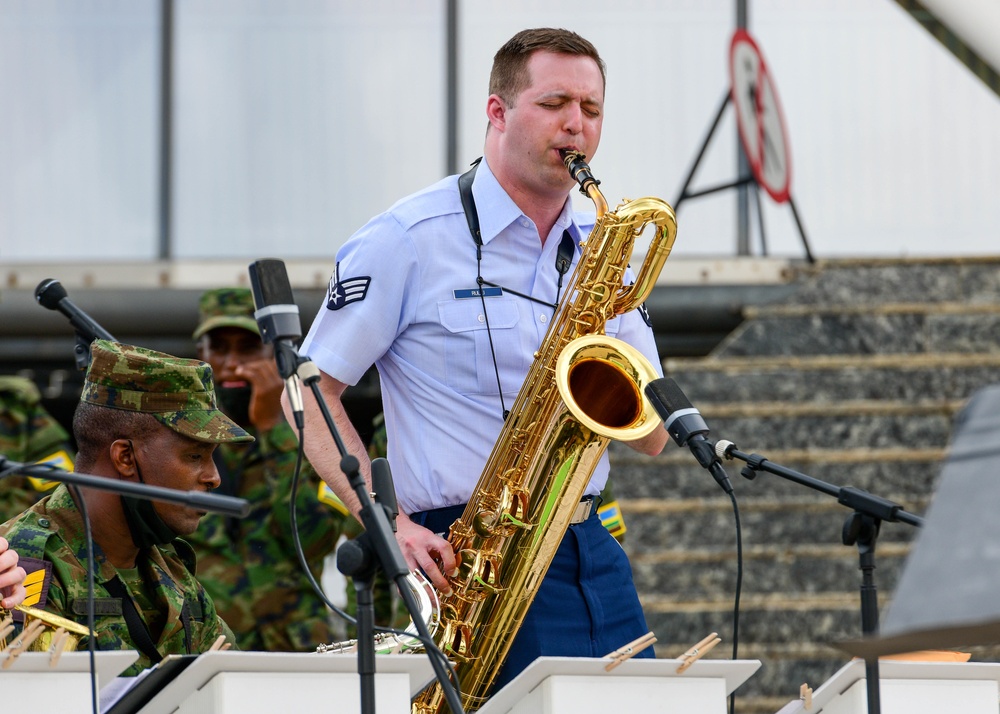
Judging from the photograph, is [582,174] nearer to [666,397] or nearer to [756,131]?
[666,397]

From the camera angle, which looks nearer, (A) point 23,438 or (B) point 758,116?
(A) point 23,438

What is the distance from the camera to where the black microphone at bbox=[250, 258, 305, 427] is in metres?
2.96

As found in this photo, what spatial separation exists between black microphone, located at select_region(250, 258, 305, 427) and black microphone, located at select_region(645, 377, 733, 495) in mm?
901

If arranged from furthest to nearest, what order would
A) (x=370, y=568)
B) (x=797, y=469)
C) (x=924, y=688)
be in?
(x=797, y=469), (x=924, y=688), (x=370, y=568)

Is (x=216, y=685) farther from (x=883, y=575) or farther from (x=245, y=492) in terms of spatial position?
(x=883, y=575)

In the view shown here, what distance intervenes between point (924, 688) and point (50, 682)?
66.9 inches

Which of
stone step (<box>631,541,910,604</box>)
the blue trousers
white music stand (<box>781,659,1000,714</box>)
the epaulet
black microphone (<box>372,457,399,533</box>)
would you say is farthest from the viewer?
the epaulet

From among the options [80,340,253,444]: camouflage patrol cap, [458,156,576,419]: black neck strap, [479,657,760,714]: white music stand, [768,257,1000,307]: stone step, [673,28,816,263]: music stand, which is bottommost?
[479,657,760,714]: white music stand

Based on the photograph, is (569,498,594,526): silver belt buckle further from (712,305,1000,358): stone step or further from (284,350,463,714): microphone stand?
(712,305,1000,358): stone step

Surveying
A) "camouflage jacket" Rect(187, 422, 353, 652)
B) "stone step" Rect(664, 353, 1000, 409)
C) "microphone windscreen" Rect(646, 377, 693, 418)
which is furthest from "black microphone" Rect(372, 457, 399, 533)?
"stone step" Rect(664, 353, 1000, 409)

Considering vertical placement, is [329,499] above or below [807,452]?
below

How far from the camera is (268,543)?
21.6 feet

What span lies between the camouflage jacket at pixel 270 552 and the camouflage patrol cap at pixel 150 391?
2.31m

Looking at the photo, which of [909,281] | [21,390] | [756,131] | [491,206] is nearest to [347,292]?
[491,206]
